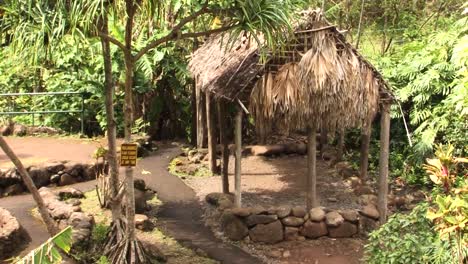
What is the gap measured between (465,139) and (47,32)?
295 inches

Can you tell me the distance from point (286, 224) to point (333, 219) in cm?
72

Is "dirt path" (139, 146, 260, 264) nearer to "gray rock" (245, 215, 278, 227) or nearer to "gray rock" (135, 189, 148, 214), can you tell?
"gray rock" (135, 189, 148, 214)

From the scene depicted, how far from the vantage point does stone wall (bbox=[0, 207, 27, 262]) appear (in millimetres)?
6590

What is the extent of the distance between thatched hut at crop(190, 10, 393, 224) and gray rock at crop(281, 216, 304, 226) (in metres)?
0.49

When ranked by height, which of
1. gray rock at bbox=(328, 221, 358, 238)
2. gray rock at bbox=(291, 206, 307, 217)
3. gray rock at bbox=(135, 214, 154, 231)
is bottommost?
gray rock at bbox=(328, 221, 358, 238)

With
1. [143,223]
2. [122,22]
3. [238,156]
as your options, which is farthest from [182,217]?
[122,22]

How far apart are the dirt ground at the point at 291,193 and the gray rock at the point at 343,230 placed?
0.31ft

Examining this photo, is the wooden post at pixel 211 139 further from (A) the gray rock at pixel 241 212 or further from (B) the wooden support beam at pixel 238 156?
(A) the gray rock at pixel 241 212

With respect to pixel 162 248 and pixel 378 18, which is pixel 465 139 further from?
pixel 378 18

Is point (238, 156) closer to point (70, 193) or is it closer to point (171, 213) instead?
point (171, 213)

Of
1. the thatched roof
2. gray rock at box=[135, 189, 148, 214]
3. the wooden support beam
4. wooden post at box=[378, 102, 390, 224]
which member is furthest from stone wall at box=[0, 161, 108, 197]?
wooden post at box=[378, 102, 390, 224]

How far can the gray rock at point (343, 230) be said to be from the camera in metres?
7.99

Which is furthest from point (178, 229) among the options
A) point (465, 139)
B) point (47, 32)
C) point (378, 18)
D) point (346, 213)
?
point (378, 18)

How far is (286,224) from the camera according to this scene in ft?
25.8
